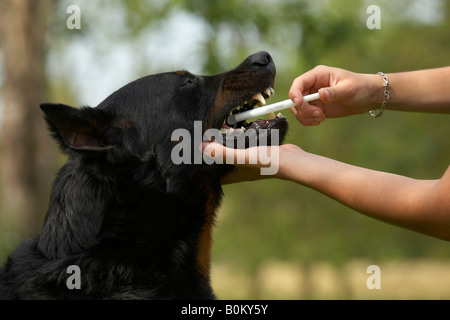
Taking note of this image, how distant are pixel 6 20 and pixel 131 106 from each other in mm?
6989

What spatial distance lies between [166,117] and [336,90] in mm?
1279

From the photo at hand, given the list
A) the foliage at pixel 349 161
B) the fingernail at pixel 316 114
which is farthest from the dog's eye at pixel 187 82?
the foliage at pixel 349 161

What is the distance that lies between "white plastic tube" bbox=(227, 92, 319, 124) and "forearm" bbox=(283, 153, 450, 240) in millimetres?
647

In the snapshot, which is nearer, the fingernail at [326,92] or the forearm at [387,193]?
the forearm at [387,193]

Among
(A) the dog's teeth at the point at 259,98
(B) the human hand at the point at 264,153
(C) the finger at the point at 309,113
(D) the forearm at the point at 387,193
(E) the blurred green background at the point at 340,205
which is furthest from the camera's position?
(E) the blurred green background at the point at 340,205

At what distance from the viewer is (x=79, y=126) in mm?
3557

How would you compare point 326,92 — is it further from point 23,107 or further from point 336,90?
point 23,107

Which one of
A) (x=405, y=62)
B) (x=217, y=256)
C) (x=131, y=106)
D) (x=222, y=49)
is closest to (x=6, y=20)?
(x=222, y=49)

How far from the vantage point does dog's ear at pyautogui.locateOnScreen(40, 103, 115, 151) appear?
338 centimetres

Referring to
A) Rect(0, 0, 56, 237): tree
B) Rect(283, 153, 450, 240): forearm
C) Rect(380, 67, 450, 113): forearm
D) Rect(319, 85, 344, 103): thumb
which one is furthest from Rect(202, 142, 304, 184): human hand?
Rect(0, 0, 56, 237): tree

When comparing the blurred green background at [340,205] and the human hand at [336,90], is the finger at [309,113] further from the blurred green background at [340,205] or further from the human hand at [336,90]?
the blurred green background at [340,205]

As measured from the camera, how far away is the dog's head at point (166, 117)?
3.64 m

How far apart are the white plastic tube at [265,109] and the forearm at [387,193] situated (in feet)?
2.12

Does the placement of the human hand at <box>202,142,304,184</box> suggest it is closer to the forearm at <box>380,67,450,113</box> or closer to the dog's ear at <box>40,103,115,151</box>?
the dog's ear at <box>40,103,115,151</box>
